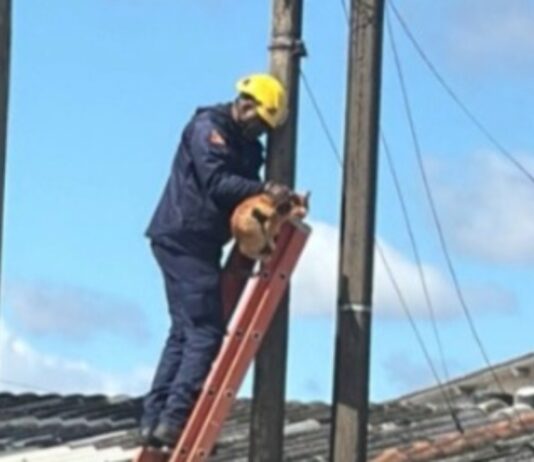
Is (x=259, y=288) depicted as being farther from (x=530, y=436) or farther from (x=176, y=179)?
(x=530, y=436)

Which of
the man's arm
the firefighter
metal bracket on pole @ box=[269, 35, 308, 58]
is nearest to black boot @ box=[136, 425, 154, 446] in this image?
the firefighter

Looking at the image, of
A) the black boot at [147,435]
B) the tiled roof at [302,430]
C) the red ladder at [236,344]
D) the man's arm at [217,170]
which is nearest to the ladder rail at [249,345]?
the red ladder at [236,344]

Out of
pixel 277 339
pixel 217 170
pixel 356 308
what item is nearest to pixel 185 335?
pixel 277 339

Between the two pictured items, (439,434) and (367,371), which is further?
(439,434)

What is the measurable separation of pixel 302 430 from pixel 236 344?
5.09 meters

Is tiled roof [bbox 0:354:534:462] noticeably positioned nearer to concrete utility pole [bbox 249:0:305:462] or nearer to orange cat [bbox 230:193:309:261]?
concrete utility pole [bbox 249:0:305:462]

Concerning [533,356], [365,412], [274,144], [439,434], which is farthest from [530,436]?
[533,356]

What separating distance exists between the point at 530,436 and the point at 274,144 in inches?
174

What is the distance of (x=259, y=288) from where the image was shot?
9422mm

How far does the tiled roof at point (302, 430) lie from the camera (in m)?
12.7

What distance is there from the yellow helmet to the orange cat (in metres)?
0.40

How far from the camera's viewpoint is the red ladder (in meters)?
9.23

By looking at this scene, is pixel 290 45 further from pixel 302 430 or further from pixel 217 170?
pixel 302 430

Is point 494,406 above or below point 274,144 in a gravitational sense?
above
